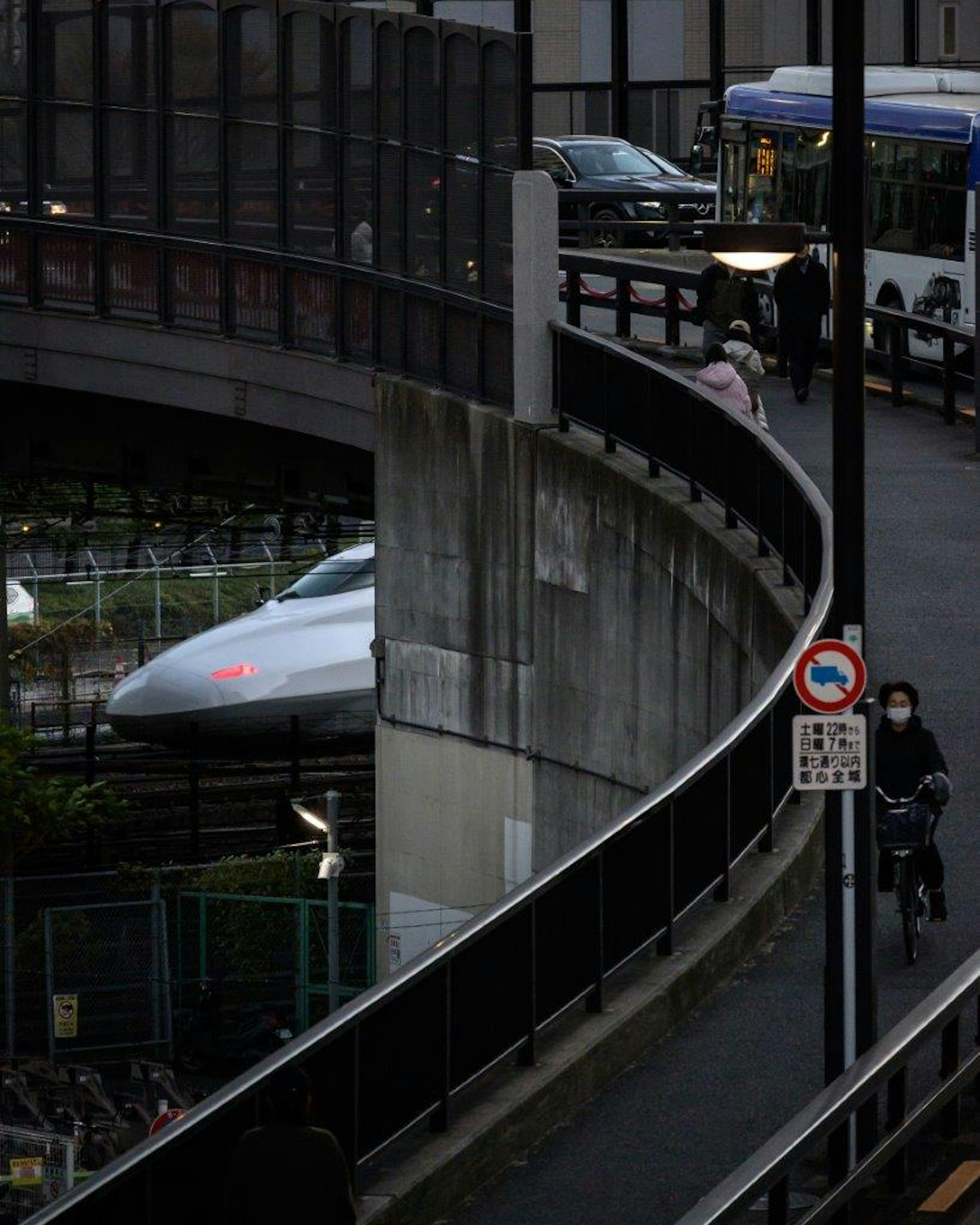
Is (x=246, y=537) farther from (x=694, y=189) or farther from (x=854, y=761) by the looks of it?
(x=854, y=761)

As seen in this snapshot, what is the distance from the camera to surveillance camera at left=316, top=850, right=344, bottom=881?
107 feet

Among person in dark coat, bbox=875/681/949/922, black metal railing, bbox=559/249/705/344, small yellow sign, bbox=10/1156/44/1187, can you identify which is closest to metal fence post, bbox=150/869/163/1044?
small yellow sign, bbox=10/1156/44/1187

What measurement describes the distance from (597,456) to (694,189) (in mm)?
23012

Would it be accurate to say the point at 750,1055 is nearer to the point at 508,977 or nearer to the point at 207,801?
the point at 508,977

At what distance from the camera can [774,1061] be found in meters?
11.5

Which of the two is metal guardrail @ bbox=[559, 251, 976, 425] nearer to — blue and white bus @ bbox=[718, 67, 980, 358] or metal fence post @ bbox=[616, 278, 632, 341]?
metal fence post @ bbox=[616, 278, 632, 341]

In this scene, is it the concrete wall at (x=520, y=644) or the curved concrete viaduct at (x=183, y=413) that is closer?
the concrete wall at (x=520, y=644)

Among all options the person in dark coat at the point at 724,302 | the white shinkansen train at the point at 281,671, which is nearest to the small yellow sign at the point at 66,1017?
the person in dark coat at the point at 724,302

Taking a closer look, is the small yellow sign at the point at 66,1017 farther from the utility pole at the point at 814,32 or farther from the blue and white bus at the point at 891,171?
the utility pole at the point at 814,32

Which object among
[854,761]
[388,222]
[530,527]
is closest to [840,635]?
[854,761]

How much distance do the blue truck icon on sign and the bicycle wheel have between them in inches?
95.5

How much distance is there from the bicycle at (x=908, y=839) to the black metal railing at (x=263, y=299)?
13223mm

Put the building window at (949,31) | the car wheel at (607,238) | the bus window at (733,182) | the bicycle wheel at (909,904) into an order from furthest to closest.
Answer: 1. the building window at (949,31)
2. the car wheel at (607,238)
3. the bus window at (733,182)
4. the bicycle wheel at (909,904)

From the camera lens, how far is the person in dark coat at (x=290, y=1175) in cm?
822
